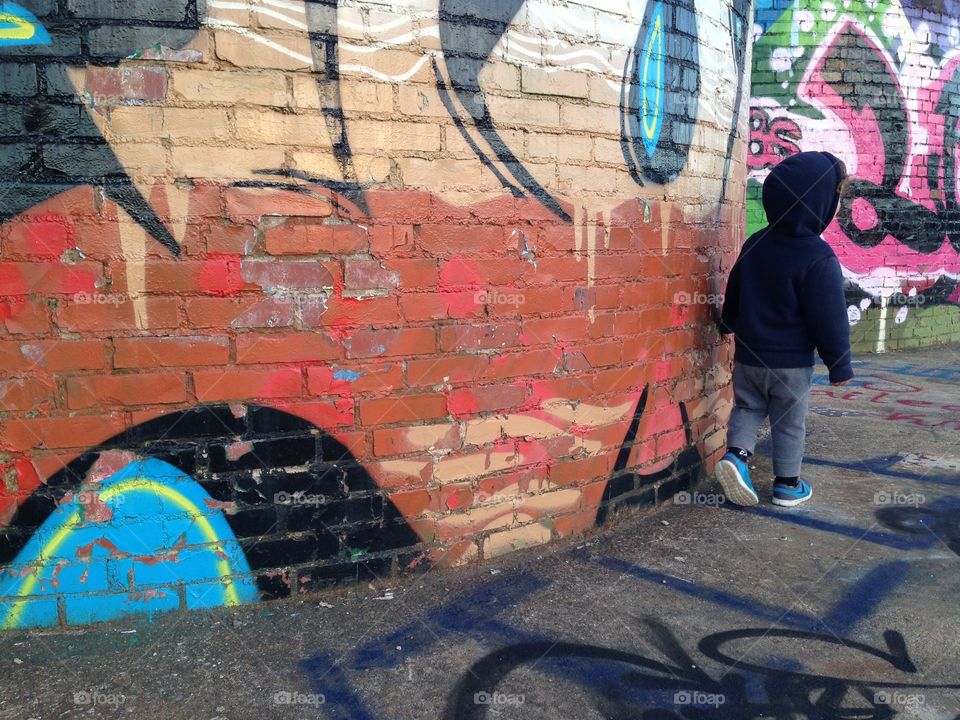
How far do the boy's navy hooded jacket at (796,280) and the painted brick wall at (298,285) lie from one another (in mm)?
845

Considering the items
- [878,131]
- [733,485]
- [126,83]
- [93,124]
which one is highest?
[878,131]

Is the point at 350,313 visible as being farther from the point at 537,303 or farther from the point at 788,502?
the point at 788,502

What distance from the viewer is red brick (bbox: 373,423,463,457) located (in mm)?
2703

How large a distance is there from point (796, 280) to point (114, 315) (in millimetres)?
2907

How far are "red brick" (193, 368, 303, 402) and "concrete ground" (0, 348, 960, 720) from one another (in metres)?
0.77

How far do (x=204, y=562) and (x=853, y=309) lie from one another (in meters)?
7.84

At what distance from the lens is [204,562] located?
8.35 ft

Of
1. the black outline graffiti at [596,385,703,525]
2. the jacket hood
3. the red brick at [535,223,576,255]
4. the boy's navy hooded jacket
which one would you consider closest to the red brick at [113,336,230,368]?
the red brick at [535,223,576,255]

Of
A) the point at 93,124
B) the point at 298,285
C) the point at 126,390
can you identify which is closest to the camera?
the point at 93,124

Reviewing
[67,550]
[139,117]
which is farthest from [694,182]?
[67,550]

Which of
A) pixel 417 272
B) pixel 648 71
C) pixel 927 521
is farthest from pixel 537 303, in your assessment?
pixel 927 521

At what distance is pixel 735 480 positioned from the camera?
3539mm

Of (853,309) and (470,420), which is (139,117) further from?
(853,309)

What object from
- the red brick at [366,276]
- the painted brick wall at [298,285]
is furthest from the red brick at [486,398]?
the red brick at [366,276]
